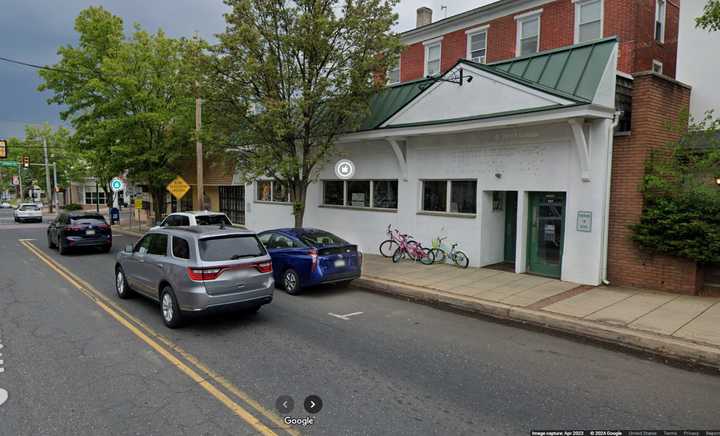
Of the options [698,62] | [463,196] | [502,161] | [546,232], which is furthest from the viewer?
[698,62]

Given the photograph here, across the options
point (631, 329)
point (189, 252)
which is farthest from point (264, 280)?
point (631, 329)

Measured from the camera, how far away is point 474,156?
12.0 meters

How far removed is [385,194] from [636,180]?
7322 millimetres

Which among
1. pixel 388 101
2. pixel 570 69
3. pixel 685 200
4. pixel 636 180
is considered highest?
pixel 388 101

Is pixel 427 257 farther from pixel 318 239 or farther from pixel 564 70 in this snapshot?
pixel 564 70

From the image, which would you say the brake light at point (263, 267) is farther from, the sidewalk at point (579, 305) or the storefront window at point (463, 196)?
the storefront window at point (463, 196)

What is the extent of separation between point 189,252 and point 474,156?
8.00 meters

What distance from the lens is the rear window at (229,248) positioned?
22.8 ft

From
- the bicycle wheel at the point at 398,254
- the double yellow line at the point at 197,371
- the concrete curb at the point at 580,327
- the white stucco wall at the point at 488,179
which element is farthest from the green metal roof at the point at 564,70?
the double yellow line at the point at 197,371

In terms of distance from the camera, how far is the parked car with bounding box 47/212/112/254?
15.5m

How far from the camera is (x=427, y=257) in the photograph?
42.2 ft

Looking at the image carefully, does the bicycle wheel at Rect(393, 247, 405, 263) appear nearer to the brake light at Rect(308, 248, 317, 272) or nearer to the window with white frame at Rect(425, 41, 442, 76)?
the brake light at Rect(308, 248, 317, 272)

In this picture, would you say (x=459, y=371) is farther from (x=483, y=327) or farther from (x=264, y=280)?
(x=264, y=280)

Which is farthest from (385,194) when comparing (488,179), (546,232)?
(546,232)
